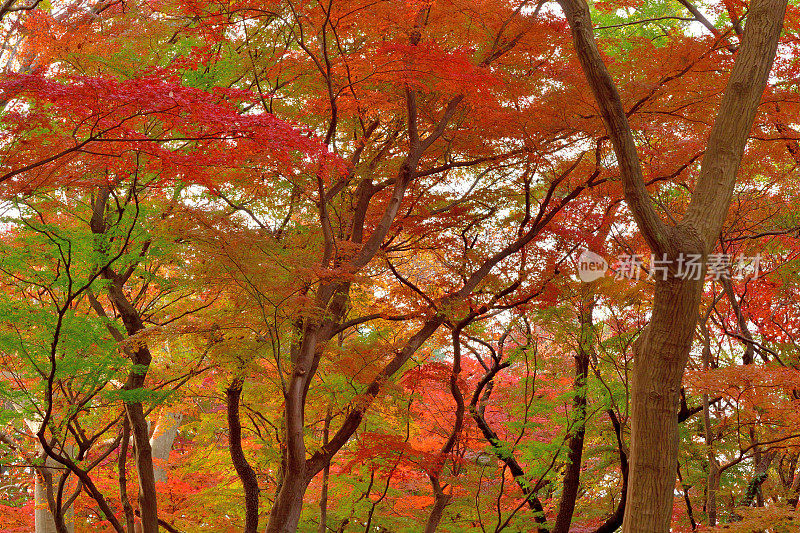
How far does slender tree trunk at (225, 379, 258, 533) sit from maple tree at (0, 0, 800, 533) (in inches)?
1.3

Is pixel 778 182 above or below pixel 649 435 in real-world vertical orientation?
above

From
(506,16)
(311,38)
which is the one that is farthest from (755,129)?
(311,38)

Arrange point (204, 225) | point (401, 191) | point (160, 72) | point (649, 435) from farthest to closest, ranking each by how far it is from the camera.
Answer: point (401, 191), point (204, 225), point (160, 72), point (649, 435)

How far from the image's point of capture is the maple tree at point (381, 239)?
479cm

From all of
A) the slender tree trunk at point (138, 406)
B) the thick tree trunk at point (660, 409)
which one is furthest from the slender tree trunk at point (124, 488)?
the thick tree trunk at point (660, 409)

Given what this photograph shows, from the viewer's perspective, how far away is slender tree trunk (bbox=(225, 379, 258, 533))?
839 centimetres

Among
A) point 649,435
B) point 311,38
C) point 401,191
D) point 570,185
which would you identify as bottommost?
point 649,435

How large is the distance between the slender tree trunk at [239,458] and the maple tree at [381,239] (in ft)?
0.11

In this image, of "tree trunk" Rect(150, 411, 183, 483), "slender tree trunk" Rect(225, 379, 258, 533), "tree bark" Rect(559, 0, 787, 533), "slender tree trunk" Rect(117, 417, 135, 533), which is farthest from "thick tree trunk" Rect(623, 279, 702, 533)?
"tree trunk" Rect(150, 411, 183, 483)

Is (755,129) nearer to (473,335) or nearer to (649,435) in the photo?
(473,335)

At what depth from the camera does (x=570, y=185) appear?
27.7 ft

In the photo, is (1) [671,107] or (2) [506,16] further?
(2) [506,16]

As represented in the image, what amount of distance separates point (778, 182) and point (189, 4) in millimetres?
8389

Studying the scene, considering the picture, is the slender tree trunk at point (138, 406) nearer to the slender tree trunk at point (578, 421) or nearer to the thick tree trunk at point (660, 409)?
the slender tree trunk at point (578, 421)
